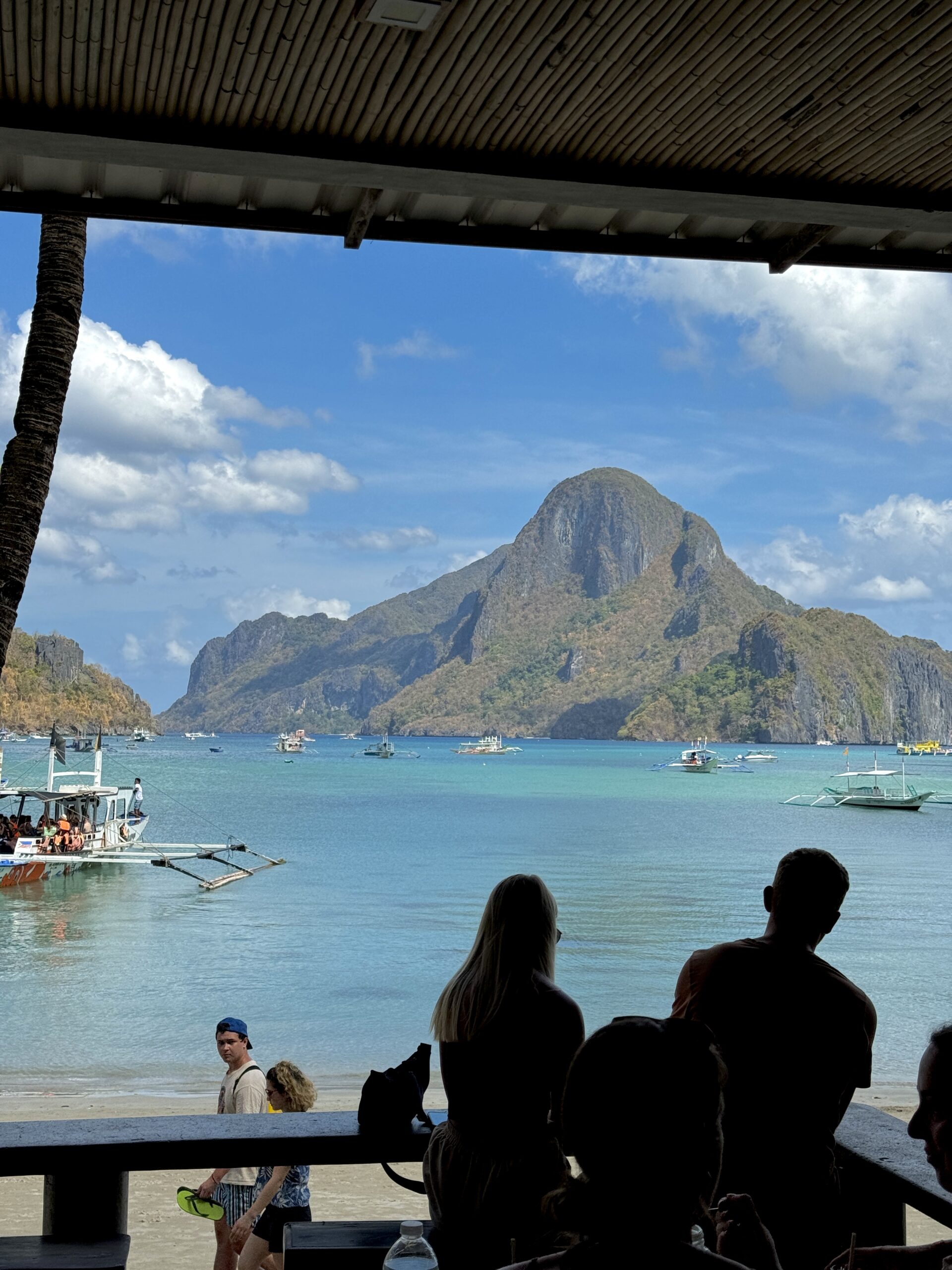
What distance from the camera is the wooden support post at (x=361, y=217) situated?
2.39m

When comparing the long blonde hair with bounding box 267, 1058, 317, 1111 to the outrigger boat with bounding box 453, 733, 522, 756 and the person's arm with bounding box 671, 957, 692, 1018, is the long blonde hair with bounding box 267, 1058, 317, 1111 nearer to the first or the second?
the person's arm with bounding box 671, 957, 692, 1018

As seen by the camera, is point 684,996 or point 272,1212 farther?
point 272,1212

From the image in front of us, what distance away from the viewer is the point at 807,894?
7.38 feet

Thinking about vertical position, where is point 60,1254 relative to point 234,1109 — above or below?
above

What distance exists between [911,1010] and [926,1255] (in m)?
25.5

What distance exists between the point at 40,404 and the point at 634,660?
15323 cm

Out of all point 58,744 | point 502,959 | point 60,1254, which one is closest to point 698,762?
point 58,744

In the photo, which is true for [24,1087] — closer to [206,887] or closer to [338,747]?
[206,887]

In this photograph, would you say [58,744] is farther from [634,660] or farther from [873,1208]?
[634,660]

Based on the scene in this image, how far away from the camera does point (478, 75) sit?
1988 millimetres

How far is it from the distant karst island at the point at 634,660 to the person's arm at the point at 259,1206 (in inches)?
5159

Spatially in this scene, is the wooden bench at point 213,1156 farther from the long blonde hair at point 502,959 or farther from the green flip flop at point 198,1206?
the green flip flop at point 198,1206

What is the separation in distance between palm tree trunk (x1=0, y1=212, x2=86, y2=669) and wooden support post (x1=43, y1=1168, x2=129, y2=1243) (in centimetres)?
258

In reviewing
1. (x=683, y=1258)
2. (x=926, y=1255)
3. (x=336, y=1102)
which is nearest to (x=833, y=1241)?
(x=926, y=1255)
